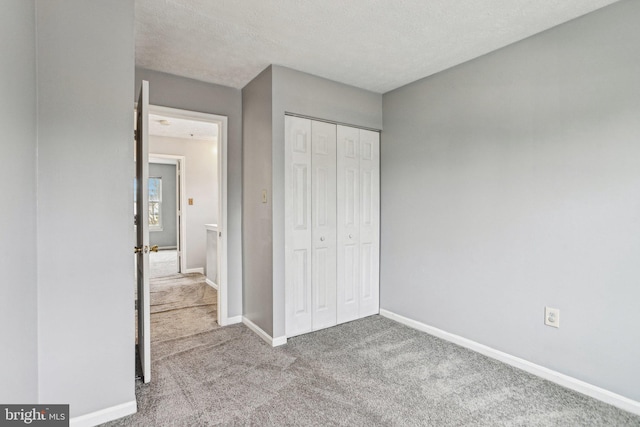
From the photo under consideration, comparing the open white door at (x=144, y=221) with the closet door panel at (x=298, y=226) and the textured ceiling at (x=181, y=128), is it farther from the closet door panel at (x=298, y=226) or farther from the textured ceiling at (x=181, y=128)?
the textured ceiling at (x=181, y=128)

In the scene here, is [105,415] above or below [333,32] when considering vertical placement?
below

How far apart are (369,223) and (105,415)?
263 centimetres

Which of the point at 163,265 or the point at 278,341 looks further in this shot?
the point at 163,265

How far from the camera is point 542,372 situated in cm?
222

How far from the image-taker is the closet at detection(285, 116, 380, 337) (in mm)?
2904

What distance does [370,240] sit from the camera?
3.46 metres

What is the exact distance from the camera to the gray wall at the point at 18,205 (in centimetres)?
120

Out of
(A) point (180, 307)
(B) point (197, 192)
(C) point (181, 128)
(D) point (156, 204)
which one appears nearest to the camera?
(A) point (180, 307)

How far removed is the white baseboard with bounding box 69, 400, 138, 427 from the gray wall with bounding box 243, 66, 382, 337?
1.15 m

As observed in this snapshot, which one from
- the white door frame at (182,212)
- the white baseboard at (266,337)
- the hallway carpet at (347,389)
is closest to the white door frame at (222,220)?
the white baseboard at (266,337)

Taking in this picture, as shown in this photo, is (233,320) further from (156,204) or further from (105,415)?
(156,204)

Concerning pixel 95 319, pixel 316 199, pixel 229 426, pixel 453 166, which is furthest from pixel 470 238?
pixel 95 319
